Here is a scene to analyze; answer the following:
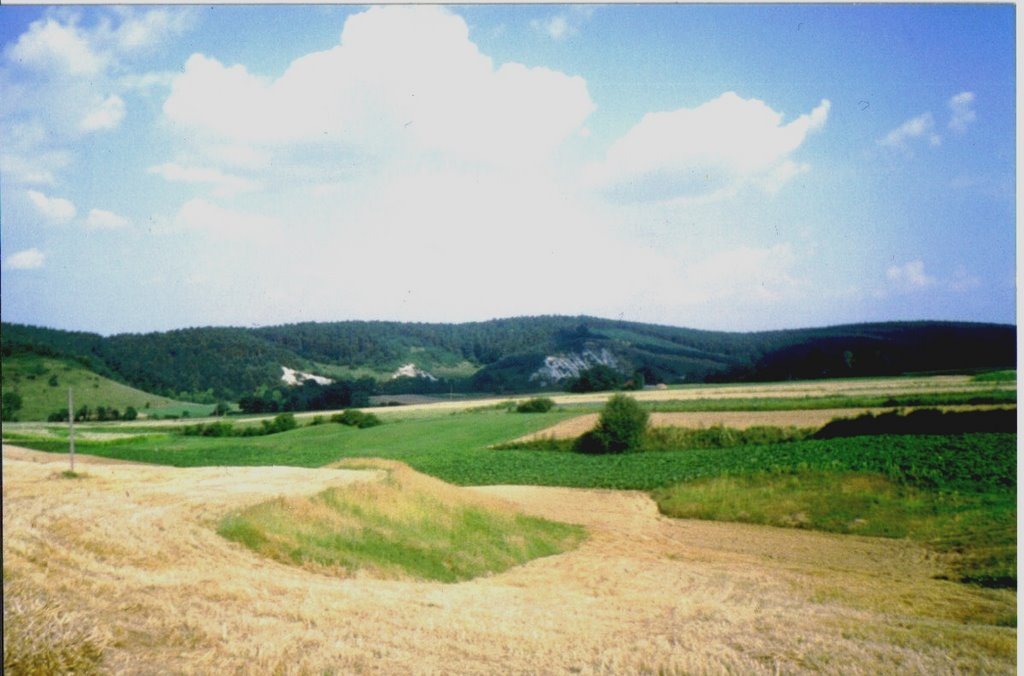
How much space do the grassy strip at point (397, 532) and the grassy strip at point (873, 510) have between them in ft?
15.4

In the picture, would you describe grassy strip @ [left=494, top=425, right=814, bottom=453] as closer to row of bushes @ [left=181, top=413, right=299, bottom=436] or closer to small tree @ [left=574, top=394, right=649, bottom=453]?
small tree @ [left=574, top=394, right=649, bottom=453]

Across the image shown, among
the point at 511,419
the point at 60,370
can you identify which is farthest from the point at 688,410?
the point at 60,370

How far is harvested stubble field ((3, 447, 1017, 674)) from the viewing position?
725 cm

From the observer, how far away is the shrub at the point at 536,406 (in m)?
20.1

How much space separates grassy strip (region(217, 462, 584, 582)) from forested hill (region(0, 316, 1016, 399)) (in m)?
5.75

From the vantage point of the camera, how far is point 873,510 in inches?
595

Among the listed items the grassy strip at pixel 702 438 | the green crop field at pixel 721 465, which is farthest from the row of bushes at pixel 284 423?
the grassy strip at pixel 702 438

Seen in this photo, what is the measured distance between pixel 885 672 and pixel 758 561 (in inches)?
233

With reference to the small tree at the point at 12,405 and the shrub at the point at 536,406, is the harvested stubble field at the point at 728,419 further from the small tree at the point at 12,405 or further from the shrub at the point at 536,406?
the small tree at the point at 12,405

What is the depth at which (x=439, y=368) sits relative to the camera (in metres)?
20.8

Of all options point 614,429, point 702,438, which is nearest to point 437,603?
point 614,429

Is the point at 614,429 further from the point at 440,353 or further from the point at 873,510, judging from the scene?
the point at 873,510

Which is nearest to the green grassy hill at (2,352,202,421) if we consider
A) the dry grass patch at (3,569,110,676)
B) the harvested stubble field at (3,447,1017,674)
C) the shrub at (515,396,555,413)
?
the harvested stubble field at (3,447,1017,674)

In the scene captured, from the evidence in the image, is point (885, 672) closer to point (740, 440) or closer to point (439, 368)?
point (740, 440)
